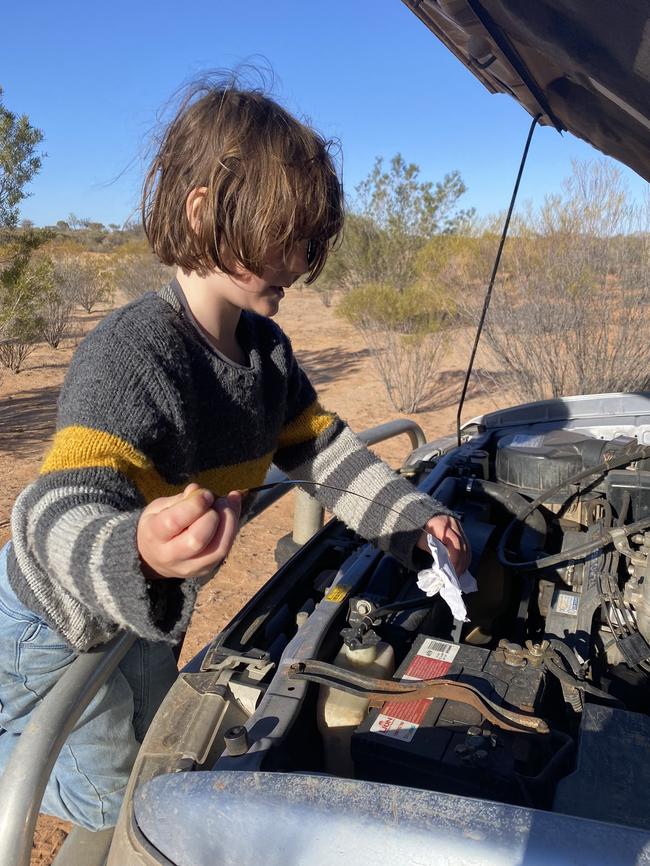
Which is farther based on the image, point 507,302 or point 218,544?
point 507,302

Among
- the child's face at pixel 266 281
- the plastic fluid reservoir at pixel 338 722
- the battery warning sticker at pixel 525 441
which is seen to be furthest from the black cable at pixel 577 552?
the child's face at pixel 266 281

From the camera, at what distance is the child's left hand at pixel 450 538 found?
1.67 meters

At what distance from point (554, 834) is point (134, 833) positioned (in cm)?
64

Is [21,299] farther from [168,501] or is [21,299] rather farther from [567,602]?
[168,501]

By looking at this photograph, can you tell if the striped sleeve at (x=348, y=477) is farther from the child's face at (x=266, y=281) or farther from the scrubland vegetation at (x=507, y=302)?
the scrubland vegetation at (x=507, y=302)

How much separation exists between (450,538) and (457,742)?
0.54 meters

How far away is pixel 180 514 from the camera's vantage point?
0.92m

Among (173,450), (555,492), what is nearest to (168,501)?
(173,450)

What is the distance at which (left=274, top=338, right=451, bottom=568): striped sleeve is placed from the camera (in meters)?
1.72

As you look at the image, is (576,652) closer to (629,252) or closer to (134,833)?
(134,833)

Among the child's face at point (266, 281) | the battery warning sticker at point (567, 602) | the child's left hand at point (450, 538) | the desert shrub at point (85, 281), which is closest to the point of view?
the child's face at point (266, 281)

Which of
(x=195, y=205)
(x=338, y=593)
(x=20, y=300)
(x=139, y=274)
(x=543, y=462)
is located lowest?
(x=338, y=593)

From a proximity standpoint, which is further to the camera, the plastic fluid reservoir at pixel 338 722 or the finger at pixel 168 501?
the plastic fluid reservoir at pixel 338 722

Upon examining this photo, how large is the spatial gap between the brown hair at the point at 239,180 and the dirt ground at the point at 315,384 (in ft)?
8.30
